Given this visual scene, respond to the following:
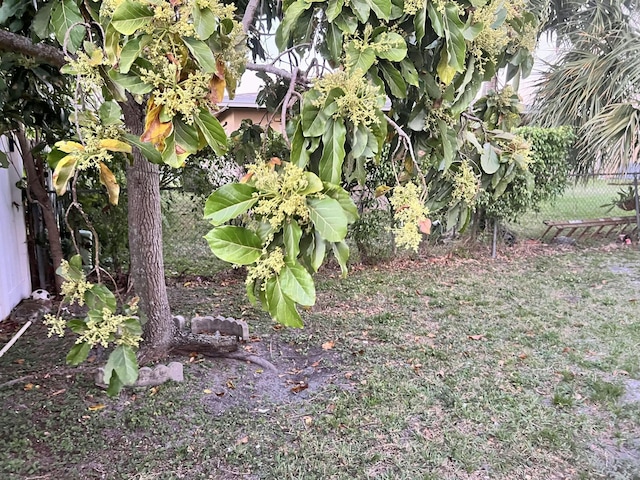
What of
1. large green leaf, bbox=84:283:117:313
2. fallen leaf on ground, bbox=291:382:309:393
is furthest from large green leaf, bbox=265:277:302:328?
fallen leaf on ground, bbox=291:382:309:393

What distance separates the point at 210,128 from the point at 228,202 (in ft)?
0.92

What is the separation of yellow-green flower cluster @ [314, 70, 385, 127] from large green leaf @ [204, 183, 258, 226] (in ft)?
1.17

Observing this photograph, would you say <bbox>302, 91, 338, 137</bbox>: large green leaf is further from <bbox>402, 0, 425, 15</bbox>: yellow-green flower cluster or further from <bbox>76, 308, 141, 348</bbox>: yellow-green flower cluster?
<bbox>76, 308, 141, 348</bbox>: yellow-green flower cluster

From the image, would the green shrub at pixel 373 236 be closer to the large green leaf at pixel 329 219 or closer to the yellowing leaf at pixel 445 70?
the yellowing leaf at pixel 445 70

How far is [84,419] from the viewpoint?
2621mm

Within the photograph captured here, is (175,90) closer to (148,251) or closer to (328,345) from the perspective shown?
(148,251)

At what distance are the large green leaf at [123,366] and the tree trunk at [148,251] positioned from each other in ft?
5.56

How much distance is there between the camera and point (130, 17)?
1.13 meters

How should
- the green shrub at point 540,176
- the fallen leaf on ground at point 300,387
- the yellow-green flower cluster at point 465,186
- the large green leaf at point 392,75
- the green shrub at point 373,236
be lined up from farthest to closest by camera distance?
1. the green shrub at point 540,176
2. the green shrub at point 373,236
3. the fallen leaf on ground at point 300,387
4. the yellow-green flower cluster at point 465,186
5. the large green leaf at point 392,75

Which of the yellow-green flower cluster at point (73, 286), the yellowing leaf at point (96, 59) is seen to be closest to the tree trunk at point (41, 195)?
the yellow-green flower cluster at point (73, 286)

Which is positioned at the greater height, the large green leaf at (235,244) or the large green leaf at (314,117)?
the large green leaf at (314,117)

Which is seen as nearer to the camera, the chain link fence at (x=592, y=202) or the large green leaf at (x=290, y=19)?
the large green leaf at (x=290, y=19)

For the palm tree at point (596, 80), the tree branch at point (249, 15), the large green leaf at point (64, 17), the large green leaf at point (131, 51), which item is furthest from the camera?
the palm tree at point (596, 80)

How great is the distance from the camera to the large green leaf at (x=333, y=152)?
4.09ft
